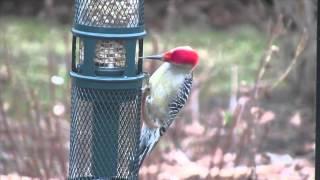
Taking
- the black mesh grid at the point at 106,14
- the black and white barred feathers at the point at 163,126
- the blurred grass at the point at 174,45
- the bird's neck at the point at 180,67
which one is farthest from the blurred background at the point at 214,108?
the black mesh grid at the point at 106,14

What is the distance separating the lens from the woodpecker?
4656 millimetres

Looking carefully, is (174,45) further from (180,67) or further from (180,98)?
(180,67)

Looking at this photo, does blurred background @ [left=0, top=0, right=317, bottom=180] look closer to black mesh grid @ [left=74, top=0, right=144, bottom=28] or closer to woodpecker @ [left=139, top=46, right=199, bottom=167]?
woodpecker @ [left=139, top=46, right=199, bottom=167]

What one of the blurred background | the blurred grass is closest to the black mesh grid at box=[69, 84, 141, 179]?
the blurred background

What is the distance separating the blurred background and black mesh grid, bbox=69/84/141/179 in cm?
115

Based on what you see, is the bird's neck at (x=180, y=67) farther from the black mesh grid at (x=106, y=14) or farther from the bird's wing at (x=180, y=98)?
the black mesh grid at (x=106, y=14)

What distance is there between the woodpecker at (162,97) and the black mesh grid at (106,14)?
0.35 m

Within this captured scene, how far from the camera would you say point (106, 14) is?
434 centimetres

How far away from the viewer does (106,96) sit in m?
4.32

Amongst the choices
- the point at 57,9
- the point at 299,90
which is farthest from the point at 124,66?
the point at 57,9

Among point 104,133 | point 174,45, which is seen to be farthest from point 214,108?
point 104,133

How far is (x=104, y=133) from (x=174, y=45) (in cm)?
438

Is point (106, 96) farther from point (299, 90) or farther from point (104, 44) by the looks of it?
point (299, 90)

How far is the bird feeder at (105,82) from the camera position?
430 centimetres
